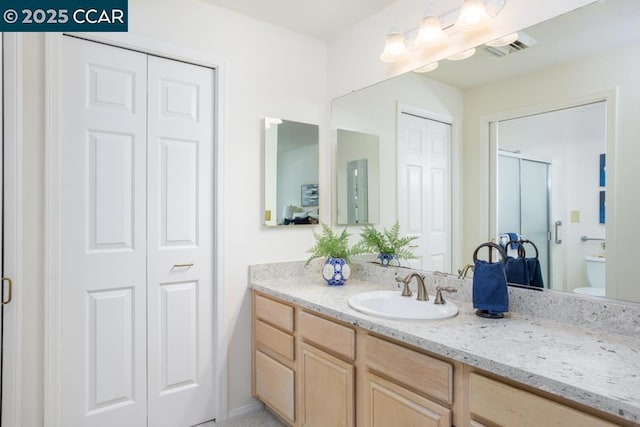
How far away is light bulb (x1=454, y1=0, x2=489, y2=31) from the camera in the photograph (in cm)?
170

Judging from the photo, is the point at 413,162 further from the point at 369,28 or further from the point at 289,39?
the point at 289,39

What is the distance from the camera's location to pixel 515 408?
106cm

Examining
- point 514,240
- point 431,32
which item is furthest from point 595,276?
point 431,32

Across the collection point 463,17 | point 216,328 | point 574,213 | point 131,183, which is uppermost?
point 463,17

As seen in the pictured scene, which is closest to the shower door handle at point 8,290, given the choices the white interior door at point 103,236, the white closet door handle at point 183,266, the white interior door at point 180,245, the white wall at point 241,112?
the white wall at point 241,112

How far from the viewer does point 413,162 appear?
6.98 feet

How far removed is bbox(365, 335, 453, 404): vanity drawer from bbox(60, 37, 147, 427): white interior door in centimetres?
130

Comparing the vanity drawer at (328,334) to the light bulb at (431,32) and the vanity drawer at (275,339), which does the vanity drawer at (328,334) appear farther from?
the light bulb at (431,32)

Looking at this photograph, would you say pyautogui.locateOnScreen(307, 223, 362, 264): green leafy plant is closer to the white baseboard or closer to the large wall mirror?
the large wall mirror

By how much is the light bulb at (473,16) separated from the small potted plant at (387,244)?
3.51ft

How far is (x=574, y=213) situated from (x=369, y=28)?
160cm

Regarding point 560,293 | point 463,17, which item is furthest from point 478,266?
point 463,17

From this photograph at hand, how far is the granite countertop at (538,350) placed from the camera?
0.92 meters

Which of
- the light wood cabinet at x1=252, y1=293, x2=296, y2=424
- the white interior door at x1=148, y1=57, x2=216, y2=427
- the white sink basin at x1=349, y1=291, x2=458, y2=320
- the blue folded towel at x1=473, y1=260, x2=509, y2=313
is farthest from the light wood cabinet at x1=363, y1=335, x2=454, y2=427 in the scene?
the white interior door at x1=148, y1=57, x2=216, y2=427
